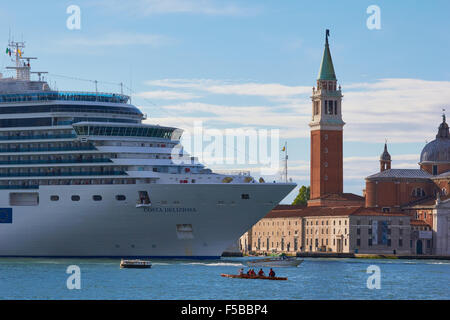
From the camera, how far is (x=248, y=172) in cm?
7944

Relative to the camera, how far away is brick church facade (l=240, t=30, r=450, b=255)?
531 ft

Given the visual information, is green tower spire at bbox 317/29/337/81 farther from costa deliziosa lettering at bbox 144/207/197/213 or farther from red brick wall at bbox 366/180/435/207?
costa deliziosa lettering at bbox 144/207/197/213

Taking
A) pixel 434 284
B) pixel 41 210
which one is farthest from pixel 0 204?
pixel 434 284

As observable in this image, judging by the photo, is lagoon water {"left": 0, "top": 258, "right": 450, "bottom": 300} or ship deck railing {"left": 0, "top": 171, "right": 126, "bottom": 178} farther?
ship deck railing {"left": 0, "top": 171, "right": 126, "bottom": 178}

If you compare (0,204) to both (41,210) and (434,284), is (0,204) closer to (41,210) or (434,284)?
(41,210)

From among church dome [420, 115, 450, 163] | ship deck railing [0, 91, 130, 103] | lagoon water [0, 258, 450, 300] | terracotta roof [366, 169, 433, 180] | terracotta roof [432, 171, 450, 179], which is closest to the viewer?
lagoon water [0, 258, 450, 300]

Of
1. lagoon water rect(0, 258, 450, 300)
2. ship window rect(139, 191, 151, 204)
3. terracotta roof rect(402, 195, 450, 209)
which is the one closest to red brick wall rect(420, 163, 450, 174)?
terracotta roof rect(402, 195, 450, 209)

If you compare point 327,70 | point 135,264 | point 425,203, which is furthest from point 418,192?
point 135,264

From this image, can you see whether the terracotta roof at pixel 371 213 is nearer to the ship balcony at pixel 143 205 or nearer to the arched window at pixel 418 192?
the arched window at pixel 418 192

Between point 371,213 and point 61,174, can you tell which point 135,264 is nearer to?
point 61,174

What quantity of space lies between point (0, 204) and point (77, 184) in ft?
21.9

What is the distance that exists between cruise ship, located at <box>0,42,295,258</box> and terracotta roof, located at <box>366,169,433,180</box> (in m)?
97.0

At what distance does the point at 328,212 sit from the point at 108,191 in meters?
95.3

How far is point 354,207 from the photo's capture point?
167m
